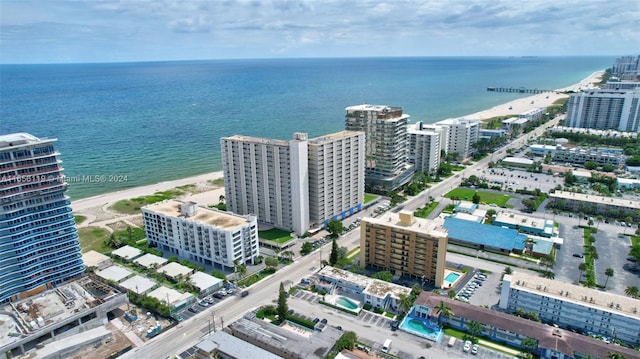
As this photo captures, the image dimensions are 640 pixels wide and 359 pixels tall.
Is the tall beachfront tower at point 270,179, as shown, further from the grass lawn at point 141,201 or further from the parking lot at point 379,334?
the grass lawn at point 141,201

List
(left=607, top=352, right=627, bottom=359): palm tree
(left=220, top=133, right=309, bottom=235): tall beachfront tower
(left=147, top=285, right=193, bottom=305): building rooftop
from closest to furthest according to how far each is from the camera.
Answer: (left=607, top=352, right=627, bottom=359): palm tree < (left=147, top=285, right=193, bottom=305): building rooftop < (left=220, top=133, right=309, bottom=235): tall beachfront tower

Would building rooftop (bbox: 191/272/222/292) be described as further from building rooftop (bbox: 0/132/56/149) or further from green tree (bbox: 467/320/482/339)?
green tree (bbox: 467/320/482/339)

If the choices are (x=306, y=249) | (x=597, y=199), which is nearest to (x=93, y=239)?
(x=306, y=249)

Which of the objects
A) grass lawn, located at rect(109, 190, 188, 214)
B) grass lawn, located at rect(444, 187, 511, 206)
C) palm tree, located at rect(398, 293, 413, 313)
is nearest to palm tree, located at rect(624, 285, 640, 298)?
palm tree, located at rect(398, 293, 413, 313)

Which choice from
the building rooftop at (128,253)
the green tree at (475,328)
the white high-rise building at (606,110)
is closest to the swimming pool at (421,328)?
the green tree at (475,328)

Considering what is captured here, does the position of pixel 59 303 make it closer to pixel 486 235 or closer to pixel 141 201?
pixel 141 201

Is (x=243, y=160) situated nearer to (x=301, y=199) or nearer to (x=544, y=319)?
(x=301, y=199)
